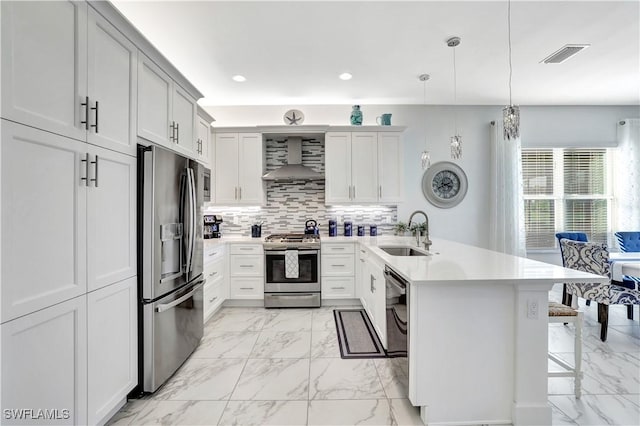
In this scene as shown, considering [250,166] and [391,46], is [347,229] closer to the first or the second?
[250,166]

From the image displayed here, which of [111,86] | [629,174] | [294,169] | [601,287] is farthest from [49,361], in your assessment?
[629,174]

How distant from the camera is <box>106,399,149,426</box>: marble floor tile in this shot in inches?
70.9

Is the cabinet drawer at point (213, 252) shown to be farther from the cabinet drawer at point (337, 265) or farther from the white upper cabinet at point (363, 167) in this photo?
the white upper cabinet at point (363, 167)

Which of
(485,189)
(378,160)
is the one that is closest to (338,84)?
(378,160)

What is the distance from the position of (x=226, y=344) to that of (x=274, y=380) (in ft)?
2.83

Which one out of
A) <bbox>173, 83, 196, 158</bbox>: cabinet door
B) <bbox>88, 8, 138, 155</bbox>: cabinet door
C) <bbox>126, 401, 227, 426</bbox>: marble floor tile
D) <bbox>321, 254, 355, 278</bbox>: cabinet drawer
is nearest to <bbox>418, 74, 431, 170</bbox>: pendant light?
<bbox>321, 254, 355, 278</bbox>: cabinet drawer

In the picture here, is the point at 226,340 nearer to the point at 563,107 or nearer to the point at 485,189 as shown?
the point at 485,189

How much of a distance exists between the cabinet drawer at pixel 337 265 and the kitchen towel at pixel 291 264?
37 centimetres

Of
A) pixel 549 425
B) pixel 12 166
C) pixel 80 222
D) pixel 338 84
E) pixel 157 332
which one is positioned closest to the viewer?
pixel 12 166

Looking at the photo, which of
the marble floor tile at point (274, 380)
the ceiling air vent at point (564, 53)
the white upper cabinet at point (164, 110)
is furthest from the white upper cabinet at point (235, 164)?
the ceiling air vent at point (564, 53)

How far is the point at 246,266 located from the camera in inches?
157

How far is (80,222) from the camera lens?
58.3 inches

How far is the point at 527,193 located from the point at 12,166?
596 centimetres

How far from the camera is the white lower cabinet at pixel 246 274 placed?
398 cm
